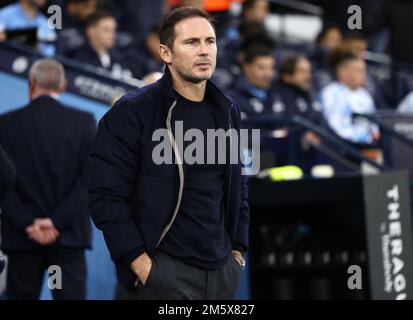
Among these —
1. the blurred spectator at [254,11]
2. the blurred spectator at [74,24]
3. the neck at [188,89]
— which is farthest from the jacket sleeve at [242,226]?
the blurred spectator at [254,11]

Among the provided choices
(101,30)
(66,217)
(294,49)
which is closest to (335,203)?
(66,217)

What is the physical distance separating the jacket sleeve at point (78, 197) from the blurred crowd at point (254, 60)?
31.8 inches

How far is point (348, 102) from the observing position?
35.0 ft

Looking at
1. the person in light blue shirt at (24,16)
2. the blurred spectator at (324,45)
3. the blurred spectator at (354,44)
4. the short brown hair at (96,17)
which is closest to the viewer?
the person in light blue shirt at (24,16)

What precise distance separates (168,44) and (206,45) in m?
0.19

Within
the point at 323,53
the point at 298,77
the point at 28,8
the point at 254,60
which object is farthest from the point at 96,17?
the point at 323,53

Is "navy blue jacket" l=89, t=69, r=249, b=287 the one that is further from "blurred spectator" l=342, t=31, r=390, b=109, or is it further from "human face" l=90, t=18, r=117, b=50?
"blurred spectator" l=342, t=31, r=390, b=109

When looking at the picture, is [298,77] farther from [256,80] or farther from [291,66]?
[256,80]

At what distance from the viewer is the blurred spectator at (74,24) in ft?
34.0

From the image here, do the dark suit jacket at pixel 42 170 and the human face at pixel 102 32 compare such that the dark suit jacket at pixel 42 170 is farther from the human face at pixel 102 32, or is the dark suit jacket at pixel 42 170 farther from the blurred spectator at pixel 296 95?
the blurred spectator at pixel 296 95

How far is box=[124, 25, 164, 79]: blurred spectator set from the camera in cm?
1015

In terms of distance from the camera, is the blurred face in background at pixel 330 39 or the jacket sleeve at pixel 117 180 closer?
the jacket sleeve at pixel 117 180

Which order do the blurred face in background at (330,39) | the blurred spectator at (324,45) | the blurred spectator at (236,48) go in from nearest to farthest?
the blurred spectator at (236,48), the blurred spectator at (324,45), the blurred face in background at (330,39)

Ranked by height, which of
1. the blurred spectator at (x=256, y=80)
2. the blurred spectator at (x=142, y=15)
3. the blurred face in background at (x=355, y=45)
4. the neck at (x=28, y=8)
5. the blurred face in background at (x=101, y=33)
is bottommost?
the blurred spectator at (x=256, y=80)
